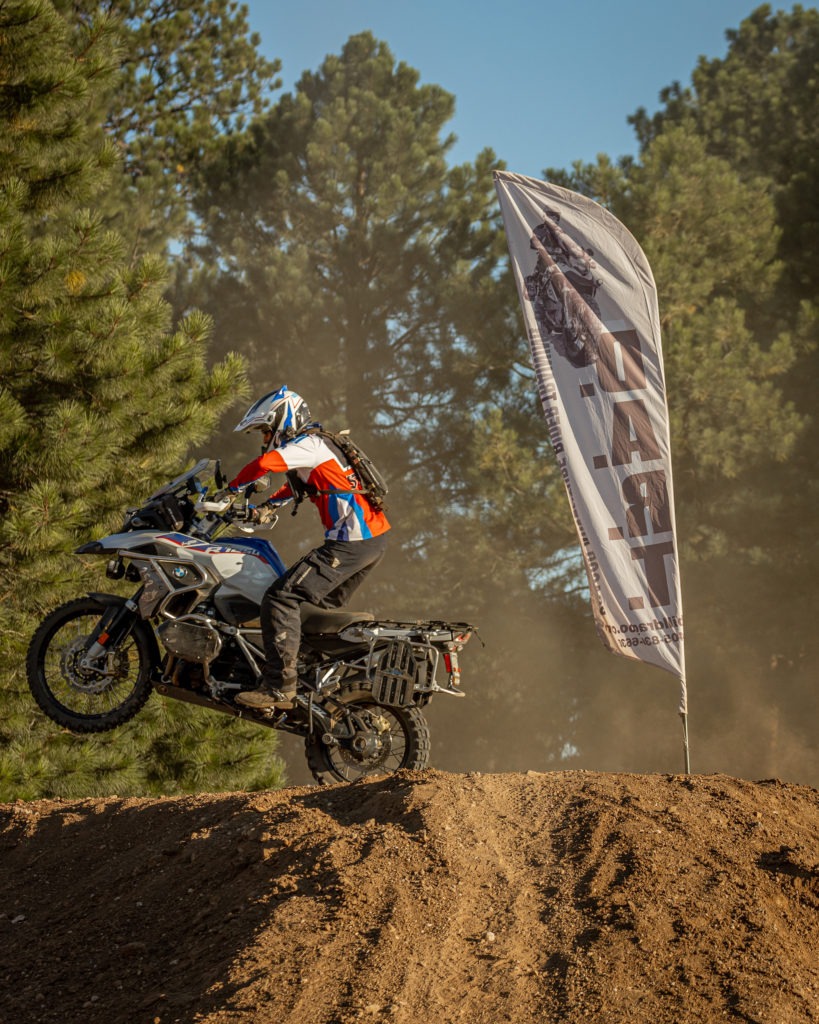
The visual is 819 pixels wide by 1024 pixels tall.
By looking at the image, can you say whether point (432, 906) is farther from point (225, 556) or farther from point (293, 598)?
point (225, 556)

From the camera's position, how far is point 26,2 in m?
9.42

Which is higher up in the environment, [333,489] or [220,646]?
[333,489]

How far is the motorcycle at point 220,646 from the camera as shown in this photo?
20.3ft

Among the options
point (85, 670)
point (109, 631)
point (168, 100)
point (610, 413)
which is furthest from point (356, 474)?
point (168, 100)

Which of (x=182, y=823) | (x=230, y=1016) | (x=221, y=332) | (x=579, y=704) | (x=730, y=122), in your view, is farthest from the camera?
(x=730, y=122)

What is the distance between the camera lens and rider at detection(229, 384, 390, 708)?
20.1 feet

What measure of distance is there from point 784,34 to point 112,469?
78.0ft

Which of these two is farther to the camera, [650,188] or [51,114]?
[650,188]

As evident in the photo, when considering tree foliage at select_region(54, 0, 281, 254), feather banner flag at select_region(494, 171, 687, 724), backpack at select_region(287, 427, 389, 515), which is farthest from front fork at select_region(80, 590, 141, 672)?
tree foliage at select_region(54, 0, 281, 254)

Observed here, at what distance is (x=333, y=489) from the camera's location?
633 centimetres

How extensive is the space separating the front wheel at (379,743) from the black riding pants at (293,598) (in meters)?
0.46

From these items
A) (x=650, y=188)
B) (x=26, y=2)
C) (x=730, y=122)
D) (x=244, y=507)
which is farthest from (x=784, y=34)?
(x=244, y=507)

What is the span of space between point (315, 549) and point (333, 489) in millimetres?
373

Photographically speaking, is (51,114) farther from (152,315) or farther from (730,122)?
(730,122)
